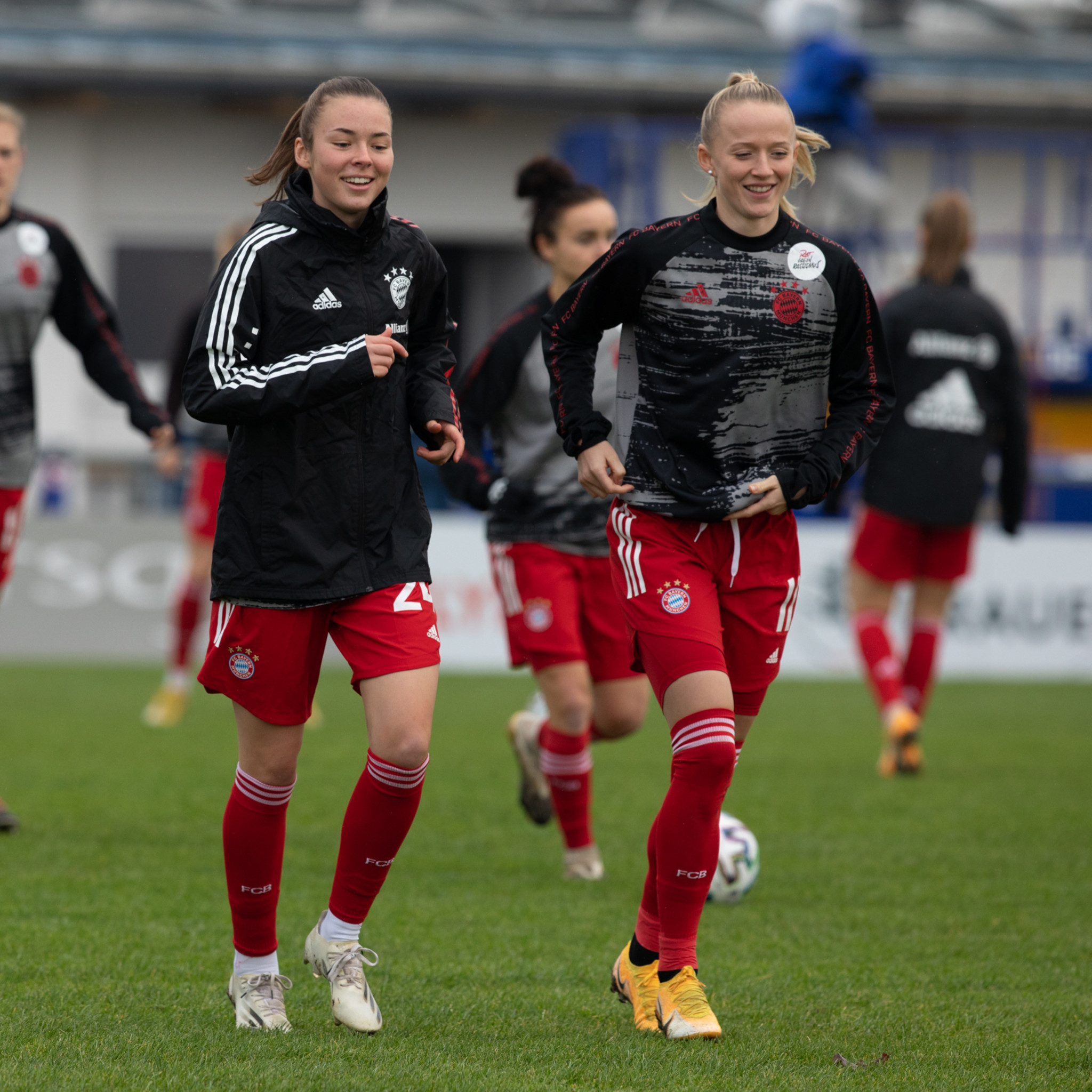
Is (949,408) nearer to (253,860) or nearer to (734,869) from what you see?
(734,869)

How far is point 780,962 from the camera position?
4.52 m

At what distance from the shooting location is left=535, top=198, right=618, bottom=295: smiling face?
562cm

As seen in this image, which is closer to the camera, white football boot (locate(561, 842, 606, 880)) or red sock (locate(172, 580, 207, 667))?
white football boot (locate(561, 842, 606, 880))

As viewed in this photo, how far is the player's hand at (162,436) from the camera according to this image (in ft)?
19.6

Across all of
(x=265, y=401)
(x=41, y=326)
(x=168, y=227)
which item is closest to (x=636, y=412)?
(x=265, y=401)

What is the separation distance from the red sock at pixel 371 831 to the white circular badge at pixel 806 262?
140 centimetres

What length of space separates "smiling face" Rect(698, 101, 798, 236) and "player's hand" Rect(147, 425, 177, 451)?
2.72 meters

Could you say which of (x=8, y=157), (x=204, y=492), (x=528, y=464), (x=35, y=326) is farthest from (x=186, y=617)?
(x=528, y=464)

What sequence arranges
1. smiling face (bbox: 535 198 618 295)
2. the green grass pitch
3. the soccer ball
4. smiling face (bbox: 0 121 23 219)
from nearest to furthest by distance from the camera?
the green grass pitch, the soccer ball, smiling face (bbox: 535 198 618 295), smiling face (bbox: 0 121 23 219)

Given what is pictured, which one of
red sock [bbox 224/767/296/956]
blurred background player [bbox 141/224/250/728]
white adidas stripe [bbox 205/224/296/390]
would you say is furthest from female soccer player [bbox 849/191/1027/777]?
white adidas stripe [bbox 205/224/296/390]

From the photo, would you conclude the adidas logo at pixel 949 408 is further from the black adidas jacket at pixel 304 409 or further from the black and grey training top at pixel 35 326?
the black adidas jacket at pixel 304 409

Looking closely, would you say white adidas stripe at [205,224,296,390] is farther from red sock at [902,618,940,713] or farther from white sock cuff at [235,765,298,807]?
red sock at [902,618,940,713]

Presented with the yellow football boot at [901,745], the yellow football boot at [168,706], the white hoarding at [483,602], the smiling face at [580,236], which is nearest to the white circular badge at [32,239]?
the smiling face at [580,236]

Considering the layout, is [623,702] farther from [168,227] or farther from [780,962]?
[168,227]
